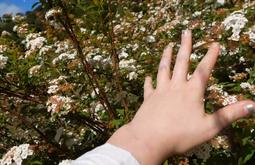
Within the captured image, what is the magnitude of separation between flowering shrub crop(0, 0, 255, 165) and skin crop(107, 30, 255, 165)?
580mm

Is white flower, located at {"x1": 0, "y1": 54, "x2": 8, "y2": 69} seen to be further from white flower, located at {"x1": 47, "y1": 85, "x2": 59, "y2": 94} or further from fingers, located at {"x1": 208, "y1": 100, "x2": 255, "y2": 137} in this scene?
fingers, located at {"x1": 208, "y1": 100, "x2": 255, "y2": 137}

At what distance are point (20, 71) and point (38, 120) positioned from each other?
62cm

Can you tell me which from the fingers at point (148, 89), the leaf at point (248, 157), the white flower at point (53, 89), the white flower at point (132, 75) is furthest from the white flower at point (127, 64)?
the fingers at point (148, 89)

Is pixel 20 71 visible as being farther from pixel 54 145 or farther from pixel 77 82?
pixel 54 145

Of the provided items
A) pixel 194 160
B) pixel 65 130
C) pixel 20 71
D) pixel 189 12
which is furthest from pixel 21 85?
pixel 189 12

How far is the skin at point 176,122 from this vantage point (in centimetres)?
107

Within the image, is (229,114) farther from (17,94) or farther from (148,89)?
(17,94)

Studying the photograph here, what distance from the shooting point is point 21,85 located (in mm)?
3387

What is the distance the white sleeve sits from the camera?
3.38 ft

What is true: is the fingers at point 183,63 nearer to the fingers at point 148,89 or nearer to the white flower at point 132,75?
the fingers at point 148,89

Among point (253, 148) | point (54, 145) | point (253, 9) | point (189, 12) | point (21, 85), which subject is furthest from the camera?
point (189, 12)

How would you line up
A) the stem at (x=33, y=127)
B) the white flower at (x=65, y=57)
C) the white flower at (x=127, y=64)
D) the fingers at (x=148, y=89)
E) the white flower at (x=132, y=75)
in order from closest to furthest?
the fingers at (x=148, y=89)
the stem at (x=33, y=127)
the white flower at (x=132, y=75)
the white flower at (x=127, y=64)
the white flower at (x=65, y=57)

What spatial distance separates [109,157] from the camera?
1.05 meters

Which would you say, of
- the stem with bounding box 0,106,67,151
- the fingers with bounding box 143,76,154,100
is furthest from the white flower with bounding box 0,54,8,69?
the fingers with bounding box 143,76,154,100
